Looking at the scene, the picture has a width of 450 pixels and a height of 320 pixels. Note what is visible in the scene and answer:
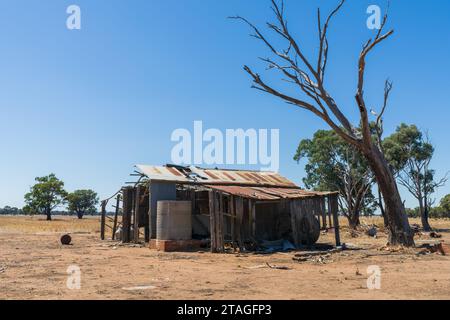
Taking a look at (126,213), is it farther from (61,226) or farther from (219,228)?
(61,226)

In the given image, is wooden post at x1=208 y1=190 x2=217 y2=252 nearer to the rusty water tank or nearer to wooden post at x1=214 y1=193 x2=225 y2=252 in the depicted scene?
wooden post at x1=214 y1=193 x2=225 y2=252

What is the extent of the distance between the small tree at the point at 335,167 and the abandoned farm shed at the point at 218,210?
13181 millimetres

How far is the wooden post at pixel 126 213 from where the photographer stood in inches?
1008

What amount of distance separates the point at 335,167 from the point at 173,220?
2273cm

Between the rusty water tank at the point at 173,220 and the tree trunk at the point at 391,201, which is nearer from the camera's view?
the tree trunk at the point at 391,201

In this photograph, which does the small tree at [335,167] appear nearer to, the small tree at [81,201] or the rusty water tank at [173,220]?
the rusty water tank at [173,220]

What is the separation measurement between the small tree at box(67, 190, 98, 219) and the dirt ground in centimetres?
8727

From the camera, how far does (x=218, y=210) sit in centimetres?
1991

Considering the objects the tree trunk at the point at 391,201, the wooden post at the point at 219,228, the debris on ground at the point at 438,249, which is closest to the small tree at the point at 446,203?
the tree trunk at the point at 391,201

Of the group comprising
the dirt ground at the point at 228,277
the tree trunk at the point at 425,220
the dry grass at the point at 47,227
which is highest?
the tree trunk at the point at 425,220

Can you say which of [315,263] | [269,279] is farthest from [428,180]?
[269,279]

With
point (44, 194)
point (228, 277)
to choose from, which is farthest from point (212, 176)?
point (44, 194)
